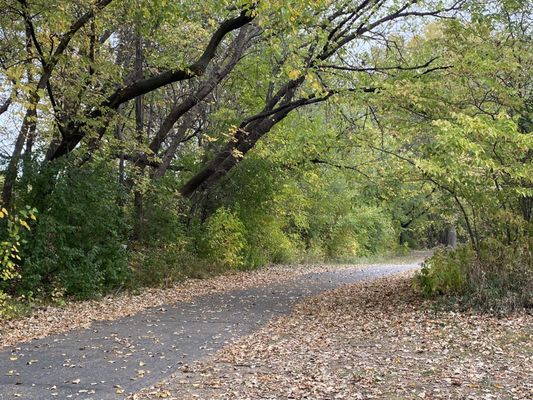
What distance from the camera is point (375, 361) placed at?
6.75 meters

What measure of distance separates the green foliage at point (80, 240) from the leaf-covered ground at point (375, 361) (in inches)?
175

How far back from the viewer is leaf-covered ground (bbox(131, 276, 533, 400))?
18.4ft

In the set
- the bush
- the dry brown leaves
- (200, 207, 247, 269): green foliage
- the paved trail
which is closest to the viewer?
the paved trail

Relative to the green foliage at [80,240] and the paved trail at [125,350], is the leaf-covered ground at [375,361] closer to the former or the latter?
the paved trail at [125,350]

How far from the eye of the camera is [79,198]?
1197 cm

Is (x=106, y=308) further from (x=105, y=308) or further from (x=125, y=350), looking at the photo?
(x=125, y=350)

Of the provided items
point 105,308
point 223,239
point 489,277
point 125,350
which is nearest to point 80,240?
point 105,308

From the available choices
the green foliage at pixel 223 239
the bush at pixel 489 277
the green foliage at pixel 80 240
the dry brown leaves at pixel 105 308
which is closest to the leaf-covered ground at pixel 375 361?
the bush at pixel 489 277

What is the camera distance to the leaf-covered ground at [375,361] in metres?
5.61

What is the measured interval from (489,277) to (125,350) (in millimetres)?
6191

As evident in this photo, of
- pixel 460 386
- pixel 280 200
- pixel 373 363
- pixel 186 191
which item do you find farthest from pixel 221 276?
pixel 460 386

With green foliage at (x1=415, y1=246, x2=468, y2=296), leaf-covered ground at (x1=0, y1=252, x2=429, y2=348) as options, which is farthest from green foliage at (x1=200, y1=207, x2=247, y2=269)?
green foliage at (x1=415, y1=246, x2=468, y2=296)

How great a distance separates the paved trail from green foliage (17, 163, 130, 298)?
76.5 inches

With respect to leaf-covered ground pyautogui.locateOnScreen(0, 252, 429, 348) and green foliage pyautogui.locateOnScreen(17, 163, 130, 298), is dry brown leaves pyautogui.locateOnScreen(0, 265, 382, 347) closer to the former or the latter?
leaf-covered ground pyautogui.locateOnScreen(0, 252, 429, 348)
